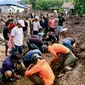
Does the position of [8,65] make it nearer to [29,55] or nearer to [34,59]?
[29,55]

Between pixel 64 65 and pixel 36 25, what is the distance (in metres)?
7.14

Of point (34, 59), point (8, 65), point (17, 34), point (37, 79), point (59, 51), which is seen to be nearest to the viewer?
point (34, 59)

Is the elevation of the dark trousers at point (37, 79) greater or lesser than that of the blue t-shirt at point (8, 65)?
lesser

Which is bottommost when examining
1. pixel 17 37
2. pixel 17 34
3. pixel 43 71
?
pixel 43 71

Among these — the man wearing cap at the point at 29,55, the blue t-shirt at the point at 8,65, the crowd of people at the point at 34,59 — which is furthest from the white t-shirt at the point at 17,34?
the blue t-shirt at the point at 8,65

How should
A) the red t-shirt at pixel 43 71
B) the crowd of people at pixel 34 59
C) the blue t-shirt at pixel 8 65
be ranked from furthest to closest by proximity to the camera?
the blue t-shirt at pixel 8 65 → the crowd of people at pixel 34 59 → the red t-shirt at pixel 43 71

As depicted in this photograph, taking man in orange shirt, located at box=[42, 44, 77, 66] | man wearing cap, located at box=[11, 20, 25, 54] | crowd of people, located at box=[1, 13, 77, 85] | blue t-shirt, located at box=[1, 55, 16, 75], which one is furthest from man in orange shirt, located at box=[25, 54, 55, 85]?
man wearing cap, located at box=[11, 20, 25, 54]

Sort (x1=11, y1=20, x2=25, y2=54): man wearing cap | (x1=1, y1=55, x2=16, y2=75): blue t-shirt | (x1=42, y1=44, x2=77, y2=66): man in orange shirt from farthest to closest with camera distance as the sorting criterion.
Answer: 1. (x1=11, y1=20, x2=25, y2=54): man wearing cap
2. (x1=42, y1=44, x2=77, y2=66): man in orange shirt
3. (x1=1, y1=55, x2=16, y2=75): blue t-shirt

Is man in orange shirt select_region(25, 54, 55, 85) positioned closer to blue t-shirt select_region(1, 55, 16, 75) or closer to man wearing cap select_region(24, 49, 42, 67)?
blue t-shirt select_region(1, 55, 16, 75)

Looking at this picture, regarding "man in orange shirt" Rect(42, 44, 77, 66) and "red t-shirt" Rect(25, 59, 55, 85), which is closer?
"red t-shirt" Rect(25, 59, 55, 85)

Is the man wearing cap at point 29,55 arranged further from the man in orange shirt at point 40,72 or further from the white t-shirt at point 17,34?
the white t-shirt at point 17,34

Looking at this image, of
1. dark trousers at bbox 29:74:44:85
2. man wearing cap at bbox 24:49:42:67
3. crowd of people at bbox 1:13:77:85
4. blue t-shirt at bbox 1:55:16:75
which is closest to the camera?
crowd of people at bbox 1:13:77:85

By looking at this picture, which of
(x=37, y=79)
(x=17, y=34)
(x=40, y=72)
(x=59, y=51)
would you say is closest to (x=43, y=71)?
(x=40, y=72)

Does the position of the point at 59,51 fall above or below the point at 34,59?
below
